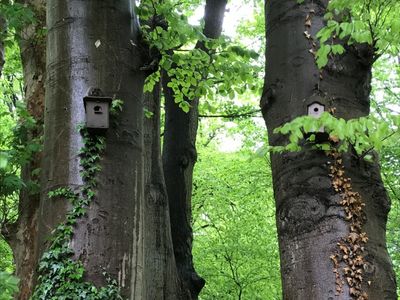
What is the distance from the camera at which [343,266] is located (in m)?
2.84

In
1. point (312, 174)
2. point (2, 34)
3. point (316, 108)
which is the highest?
point (2, 34)

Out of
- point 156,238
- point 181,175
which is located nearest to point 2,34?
point 156,238

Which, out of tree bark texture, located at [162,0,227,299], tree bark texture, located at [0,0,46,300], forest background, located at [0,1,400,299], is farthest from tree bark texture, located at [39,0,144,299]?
forest background, located at [0,1,400,299]

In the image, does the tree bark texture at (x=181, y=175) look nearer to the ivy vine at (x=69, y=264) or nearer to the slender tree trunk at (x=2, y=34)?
the slender tree trunk at (x=2, y=34)

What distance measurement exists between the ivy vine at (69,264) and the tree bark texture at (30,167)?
67.3 inches

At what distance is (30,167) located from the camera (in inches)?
200

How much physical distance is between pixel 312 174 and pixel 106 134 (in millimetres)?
1220

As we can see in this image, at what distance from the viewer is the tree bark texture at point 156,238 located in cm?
576

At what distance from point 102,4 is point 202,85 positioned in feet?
8.44

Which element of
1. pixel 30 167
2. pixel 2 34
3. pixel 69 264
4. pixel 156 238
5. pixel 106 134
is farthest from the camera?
pixel 156 238

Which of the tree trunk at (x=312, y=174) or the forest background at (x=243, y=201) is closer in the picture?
the tree trunk at (x=312, y=174)

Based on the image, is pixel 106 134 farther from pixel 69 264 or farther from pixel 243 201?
pixel 243 201

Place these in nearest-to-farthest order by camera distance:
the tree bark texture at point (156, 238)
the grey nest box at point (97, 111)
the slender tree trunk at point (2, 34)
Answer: the grey nest box at point (97, 111)
the slender tree trunk at point (2, 34)
the tree bark texture at point (156, 238)

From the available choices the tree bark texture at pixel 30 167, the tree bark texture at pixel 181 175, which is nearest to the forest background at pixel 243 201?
the tree bark texture at pixel 181 175
